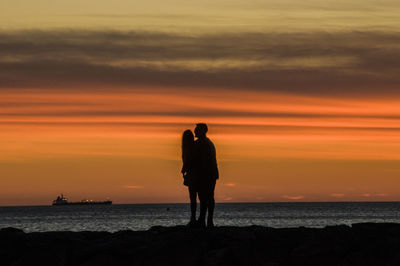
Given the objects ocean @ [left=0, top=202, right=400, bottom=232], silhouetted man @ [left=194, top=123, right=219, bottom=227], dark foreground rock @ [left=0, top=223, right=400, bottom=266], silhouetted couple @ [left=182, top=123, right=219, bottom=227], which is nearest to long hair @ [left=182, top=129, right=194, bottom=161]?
silhouetted couple @ [left=182, top=123, right=219, bottom=227]

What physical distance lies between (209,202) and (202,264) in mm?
1570

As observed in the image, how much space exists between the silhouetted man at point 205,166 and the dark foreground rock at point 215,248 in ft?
2.31

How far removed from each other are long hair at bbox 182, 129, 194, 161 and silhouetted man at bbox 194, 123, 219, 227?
0.40 ft

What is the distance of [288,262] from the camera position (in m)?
16.3

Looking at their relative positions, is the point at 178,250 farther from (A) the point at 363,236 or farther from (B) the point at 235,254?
(A) the point at 363,236

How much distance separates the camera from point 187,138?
54.6 feet

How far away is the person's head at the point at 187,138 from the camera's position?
A: 1661cm

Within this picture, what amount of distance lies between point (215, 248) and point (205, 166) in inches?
65.5

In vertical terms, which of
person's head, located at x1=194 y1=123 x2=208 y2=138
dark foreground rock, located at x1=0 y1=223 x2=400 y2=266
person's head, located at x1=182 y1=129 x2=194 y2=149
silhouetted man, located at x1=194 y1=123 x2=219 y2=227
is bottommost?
dark foreground rock, located at x1=0 y1=223 x2=400 y2=266

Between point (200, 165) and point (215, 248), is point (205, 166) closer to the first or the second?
point (200, 165)

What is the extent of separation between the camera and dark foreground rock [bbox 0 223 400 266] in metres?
16.0

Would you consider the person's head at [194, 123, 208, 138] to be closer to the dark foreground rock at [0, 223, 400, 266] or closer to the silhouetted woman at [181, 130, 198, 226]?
the silhouetted woman at [181, 130, 198, 226]

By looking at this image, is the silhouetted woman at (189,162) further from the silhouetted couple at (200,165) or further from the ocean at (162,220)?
the ocean at (162,220)

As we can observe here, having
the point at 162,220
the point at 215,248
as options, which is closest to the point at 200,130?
the point at 215,248
